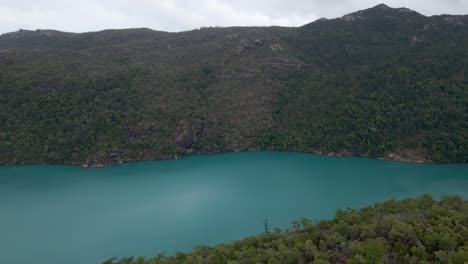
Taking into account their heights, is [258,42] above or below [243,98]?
above

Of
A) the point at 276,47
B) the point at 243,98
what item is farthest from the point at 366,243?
the point at 276,47

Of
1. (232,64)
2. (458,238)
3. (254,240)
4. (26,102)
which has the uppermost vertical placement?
(232,64)

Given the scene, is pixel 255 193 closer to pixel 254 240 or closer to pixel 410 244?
pixel 254 240

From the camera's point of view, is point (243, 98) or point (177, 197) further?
point (243, 98)

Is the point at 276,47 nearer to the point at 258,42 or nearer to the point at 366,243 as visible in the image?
the point at 258,42

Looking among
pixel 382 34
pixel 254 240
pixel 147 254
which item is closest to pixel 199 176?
pixel 147 254

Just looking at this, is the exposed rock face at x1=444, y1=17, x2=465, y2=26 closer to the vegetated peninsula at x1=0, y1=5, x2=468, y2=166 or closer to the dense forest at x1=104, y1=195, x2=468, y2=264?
the vegetated peninsula at x1=0, y1=5, x2=468, y2=166
